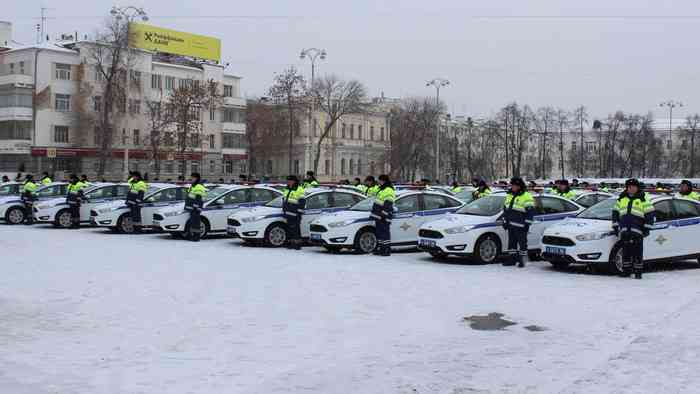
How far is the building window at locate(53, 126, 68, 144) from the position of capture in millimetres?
66250

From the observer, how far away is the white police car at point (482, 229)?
1684cm

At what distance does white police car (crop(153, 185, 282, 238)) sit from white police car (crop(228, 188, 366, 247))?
141cm

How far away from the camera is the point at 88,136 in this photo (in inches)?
2692

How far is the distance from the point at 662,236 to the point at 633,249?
57.4 inches

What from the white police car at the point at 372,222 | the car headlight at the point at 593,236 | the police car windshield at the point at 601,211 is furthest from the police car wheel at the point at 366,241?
the car headlight at the point at 593,236

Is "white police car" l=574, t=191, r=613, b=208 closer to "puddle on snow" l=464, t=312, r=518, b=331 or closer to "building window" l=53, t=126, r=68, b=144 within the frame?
"puddle on snow" l=464, t=312, r=518, b=331

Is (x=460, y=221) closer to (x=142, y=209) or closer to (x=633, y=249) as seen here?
(x=633, y=249)

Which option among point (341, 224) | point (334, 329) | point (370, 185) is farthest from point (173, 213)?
point (334, 329)

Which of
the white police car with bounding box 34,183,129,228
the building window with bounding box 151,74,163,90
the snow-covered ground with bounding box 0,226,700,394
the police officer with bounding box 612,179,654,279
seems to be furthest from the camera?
the building window with bounding box 151,74,163,90

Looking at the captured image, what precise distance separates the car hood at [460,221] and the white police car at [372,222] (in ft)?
6.12

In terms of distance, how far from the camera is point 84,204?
25625 millimetres

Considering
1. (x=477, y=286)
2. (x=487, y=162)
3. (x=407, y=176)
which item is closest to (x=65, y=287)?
(x=477, y=286)

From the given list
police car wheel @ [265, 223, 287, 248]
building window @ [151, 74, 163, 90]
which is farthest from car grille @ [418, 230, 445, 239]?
building window @ [151, 74, 163, 90]

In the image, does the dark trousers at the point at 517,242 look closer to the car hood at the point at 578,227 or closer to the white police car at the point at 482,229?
the white police car at the point at 482,229
